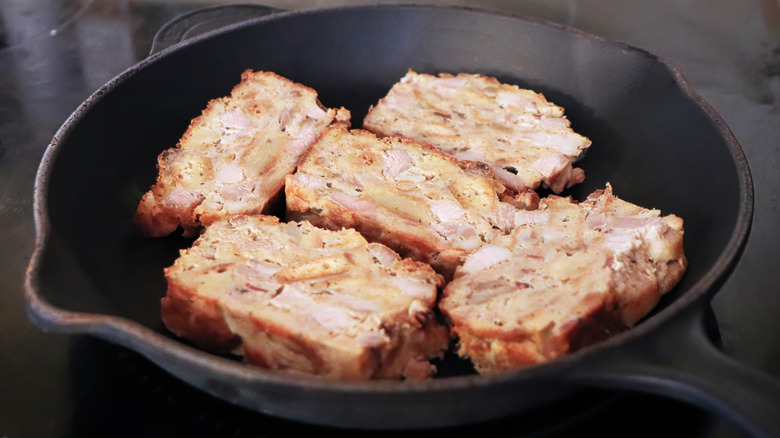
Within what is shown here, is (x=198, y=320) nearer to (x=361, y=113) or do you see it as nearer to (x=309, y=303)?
(x=309, y=303)

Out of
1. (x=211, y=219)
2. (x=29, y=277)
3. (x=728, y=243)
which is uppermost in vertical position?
(x=728, y=243)

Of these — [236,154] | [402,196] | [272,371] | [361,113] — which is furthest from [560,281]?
[361,113]

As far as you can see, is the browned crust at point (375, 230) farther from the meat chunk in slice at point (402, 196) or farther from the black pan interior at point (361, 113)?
the black pan interior at point (361, 113)

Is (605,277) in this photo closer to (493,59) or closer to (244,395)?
(244,395)

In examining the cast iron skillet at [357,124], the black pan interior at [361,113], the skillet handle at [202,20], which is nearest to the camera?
the cast iron skillet at [357,124]

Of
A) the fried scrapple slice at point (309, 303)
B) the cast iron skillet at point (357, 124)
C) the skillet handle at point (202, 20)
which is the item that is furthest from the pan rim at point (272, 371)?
the skillet handle at point (202, 20)

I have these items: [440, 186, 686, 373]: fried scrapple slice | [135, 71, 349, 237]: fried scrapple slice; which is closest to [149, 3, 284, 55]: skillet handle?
[135, 71, 349, 237]: fried scrapple slice

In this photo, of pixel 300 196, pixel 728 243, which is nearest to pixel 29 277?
pixel 300 196
